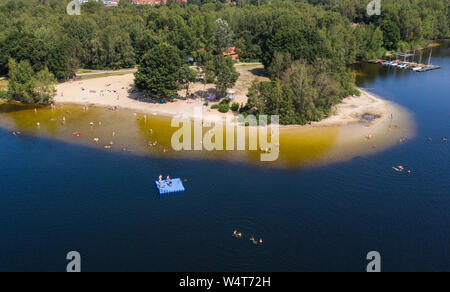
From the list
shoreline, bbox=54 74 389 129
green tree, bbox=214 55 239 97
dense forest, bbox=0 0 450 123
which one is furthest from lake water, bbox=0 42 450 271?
green tree, bbox=214 55 239 97

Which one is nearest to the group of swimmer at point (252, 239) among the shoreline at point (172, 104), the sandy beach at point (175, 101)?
the shoreline at point (172, 104)

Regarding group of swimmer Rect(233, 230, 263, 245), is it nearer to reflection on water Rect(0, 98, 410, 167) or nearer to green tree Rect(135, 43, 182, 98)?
reflection on water Rect(0, 98, 410, 167)

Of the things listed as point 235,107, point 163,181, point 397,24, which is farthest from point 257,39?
point 163,181

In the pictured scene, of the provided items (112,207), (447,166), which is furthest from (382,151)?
(112,207)

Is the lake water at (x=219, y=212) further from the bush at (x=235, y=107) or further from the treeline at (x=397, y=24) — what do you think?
the treeline at (x=397, y=24)

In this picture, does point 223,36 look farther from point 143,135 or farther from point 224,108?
point 143,135

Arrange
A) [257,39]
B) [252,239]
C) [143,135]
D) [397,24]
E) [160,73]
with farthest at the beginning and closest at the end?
[397,24] < [257,39] < [160,73] < [143,135] < [252,239]
